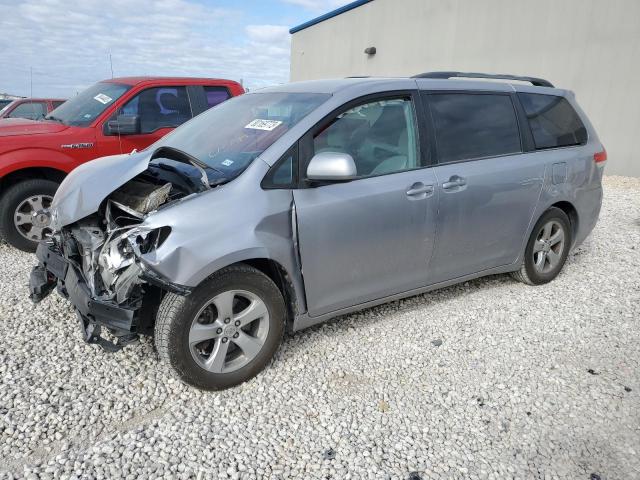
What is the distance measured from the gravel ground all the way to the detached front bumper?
36 cm

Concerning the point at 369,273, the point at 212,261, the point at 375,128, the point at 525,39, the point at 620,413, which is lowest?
the point at 620,413

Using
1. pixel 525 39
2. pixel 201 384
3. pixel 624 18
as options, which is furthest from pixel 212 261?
pixel 525 39

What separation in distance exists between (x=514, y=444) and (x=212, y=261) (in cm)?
185

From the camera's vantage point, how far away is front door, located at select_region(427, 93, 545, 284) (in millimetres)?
3533

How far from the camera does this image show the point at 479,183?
364 cm

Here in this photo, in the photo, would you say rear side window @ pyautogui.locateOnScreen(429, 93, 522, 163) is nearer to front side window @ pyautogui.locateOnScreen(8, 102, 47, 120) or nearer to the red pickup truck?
the red pickup truck

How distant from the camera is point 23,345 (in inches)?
126

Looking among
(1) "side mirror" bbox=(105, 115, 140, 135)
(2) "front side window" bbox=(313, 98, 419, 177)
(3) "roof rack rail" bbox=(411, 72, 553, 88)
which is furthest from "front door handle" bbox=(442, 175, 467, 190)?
(1) "side mirror" bbox=(105, 115, 140, 135)

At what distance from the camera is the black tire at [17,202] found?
480cm

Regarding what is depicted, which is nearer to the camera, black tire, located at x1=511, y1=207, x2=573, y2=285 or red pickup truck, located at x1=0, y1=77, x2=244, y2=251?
black tire, located at x1=511, y1=207, x2=573, y2=285

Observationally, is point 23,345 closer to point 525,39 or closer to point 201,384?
point 201,384

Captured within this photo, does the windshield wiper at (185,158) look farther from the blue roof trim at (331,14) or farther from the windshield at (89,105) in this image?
the blue roof trim at (331,14)

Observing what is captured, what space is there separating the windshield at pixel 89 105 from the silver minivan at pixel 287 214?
2.23 metres

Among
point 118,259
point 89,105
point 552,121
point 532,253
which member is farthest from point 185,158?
point 89,105
